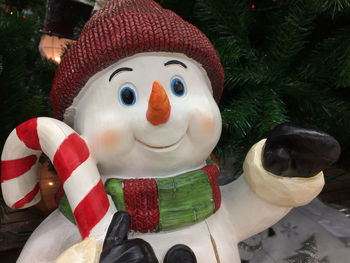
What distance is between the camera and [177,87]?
2.14ft

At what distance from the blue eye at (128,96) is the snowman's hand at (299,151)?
0.95 ft

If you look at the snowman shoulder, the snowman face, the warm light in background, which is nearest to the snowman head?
the snowman face

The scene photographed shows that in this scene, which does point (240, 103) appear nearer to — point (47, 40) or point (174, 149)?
point (174, 149)

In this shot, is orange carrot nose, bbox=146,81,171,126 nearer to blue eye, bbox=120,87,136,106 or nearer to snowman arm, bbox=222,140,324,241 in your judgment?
blue eye, bbox=120,87,136,106

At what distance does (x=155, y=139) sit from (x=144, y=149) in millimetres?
32

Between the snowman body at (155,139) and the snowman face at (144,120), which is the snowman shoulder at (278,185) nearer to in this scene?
the snowman body at (155,139)

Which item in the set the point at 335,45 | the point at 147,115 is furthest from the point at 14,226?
the point at 335,45

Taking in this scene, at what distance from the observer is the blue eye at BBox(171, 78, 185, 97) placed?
0.65 meters

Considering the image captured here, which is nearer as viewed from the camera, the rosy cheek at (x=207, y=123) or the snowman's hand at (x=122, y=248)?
the snowman's hand at (x=122, y=248)

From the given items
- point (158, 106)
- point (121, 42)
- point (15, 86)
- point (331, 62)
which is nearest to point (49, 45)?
point (15, 86)

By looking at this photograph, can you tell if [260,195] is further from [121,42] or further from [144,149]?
[121,42]

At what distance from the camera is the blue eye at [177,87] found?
65cm

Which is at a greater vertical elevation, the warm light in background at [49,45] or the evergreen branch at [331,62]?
the evergreen branch at [331,62]

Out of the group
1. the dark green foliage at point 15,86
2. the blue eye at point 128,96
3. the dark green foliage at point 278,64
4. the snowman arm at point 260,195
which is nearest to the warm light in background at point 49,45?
the dark green foliage at point 15,86
